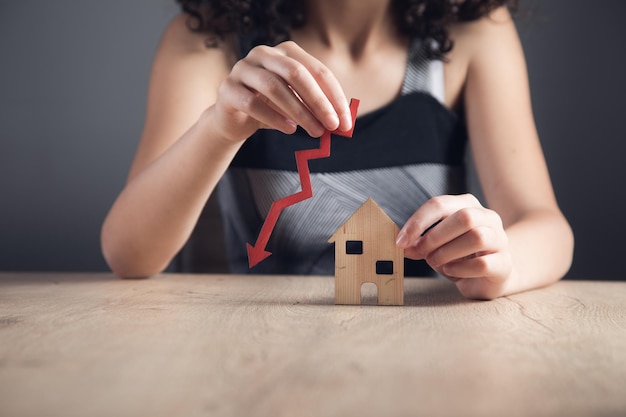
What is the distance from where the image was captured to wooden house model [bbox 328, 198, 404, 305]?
763 millimetres

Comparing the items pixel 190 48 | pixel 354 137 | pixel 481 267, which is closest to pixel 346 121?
pixel 481 267

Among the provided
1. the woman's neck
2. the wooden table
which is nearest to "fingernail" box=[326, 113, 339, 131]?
the wooden table

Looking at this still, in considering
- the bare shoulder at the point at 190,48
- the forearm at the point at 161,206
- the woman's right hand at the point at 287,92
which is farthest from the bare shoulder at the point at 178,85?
the woman's right hand at the point at 287,92

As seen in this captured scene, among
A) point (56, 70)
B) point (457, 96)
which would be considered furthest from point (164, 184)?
point (56, 70)

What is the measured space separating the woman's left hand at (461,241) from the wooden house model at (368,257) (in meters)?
0.02

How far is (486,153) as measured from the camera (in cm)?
131

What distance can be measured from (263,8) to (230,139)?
1.96 feet

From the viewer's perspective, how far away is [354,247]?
78 cm

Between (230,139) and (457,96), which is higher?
(457,96)

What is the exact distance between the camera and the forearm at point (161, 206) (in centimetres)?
97

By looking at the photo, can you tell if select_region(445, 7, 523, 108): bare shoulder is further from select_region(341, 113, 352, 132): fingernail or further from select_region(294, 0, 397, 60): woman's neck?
select_region(341, 113, 352, 132): fingernail

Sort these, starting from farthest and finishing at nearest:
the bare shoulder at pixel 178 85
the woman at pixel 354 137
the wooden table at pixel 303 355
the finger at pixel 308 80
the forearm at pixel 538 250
→ the bare shoulder at pixel 178 85 < the woman at pixel 354 137 < the forearm at pixel 538 250 < the finger at pixel 308 80 < the wooden table at pixel 303 355

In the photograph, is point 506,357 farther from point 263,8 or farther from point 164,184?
point 263,8

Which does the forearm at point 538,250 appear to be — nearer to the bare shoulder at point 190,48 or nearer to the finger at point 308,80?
the finger at point 308,80
